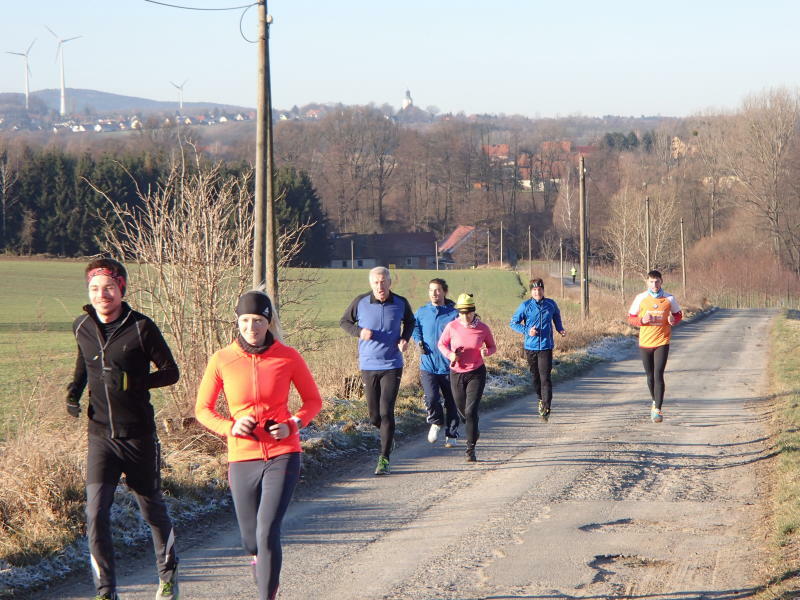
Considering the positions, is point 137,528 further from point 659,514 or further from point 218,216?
point 218,216

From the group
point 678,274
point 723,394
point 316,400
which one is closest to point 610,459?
point 316,400

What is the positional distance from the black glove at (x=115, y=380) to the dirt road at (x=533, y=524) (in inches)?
52.7

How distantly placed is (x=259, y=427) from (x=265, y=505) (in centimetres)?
41

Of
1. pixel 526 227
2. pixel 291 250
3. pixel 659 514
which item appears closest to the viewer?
pixel 659 514

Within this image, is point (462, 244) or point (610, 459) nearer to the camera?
point (610, 459)

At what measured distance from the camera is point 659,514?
7738 mm

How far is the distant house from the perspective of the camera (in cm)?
10056

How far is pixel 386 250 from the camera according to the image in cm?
10312

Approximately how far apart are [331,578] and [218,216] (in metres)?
6.33

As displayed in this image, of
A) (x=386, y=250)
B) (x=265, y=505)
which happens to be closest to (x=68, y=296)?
(x=265, y=505)

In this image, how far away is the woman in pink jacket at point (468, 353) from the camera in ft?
32.4

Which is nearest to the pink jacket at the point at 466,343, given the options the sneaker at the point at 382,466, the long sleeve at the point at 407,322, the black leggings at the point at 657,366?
the long sleeve at the point at 407,322

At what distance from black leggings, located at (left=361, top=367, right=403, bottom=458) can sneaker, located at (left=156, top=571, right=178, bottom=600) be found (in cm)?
395

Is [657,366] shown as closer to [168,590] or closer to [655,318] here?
[655,318]
